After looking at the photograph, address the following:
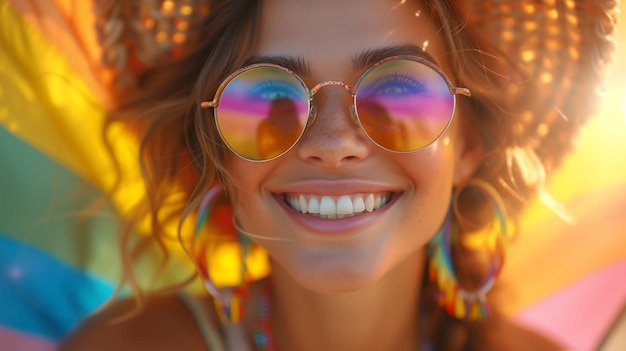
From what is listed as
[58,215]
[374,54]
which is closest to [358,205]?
[374,54]

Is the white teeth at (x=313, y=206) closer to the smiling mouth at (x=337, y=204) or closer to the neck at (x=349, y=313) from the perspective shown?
the smiling mouth at (x=337, y=204)

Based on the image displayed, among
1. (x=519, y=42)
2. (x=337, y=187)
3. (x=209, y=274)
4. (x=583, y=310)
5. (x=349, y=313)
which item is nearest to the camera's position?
(x=337, y=187)

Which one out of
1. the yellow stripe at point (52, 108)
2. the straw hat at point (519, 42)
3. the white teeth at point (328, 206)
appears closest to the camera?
the white teeth at point (328, 206)

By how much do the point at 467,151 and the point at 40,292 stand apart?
4.68 ft

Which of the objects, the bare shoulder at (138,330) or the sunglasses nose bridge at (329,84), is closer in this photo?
the sunglasses nose bridge at (329,84)

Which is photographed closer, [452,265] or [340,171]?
[340,171]

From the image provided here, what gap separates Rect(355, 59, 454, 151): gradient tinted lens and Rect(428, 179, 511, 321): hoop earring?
0.57 m

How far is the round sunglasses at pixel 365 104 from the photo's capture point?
1.65 meters

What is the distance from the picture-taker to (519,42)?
78.2 inches

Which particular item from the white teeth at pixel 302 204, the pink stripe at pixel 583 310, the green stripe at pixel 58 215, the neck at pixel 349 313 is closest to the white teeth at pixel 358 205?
the white teeth at pixel 302 204

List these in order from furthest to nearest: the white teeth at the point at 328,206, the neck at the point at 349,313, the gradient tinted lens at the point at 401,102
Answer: the neck at the point at 349,313 < the white teeth at the point at 328,206 < the gradient tinted lens at the point at 401,102

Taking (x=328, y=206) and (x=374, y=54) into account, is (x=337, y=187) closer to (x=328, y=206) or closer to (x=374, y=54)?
(x=328, y=206)

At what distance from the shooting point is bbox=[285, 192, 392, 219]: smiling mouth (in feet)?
5.78

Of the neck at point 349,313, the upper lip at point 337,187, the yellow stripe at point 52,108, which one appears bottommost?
the neck at point 349,313
